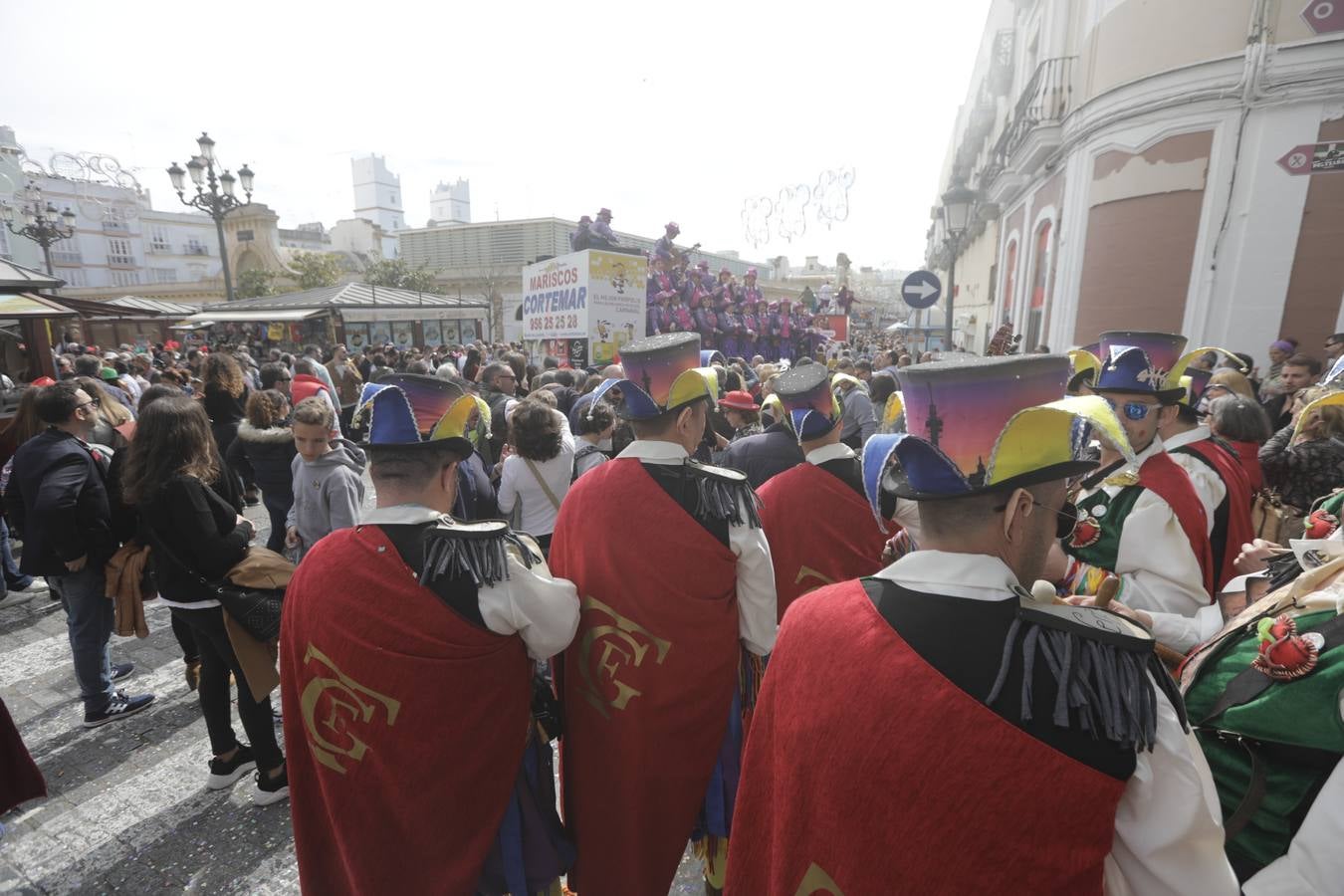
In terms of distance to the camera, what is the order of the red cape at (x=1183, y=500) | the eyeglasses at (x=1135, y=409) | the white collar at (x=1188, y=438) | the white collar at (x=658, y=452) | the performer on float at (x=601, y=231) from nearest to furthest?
the red cape at (x=1183, y=500)
the white collar at (x=658, y=452)
the eyeglasses at (x=1135, y=409)
the white collar at (x=1188, y=438)
the performer on float at (x=601, y=231)

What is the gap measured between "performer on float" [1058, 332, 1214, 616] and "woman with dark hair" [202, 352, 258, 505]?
22.9 feet

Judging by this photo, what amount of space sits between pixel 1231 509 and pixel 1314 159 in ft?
24.0

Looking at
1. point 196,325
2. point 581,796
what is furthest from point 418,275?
point 581,796

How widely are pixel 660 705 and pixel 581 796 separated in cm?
49

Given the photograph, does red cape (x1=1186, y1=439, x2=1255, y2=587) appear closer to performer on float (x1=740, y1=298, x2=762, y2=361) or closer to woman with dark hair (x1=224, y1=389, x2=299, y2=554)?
woman with dark hair (x1=224, y1=389, x2=299, y2=554)

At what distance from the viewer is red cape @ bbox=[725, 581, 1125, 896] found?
1.05 metres

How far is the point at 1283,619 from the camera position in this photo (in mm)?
1379

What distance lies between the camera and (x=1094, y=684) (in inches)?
41.6

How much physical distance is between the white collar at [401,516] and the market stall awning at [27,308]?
1008cm

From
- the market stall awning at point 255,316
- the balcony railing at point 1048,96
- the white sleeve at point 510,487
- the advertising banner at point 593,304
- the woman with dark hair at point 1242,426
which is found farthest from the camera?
the market stall awning at point 255,316

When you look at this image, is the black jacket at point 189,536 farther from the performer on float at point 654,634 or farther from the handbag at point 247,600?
the performer on float at point 654,634

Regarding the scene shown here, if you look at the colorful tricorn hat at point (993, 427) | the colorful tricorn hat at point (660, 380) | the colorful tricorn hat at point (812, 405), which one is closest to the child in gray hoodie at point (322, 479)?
the colorful tricorn hat at point (660, 380)

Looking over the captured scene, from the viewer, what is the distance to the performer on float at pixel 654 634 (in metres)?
2.23

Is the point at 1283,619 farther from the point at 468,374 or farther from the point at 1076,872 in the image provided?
the point at 468,374
